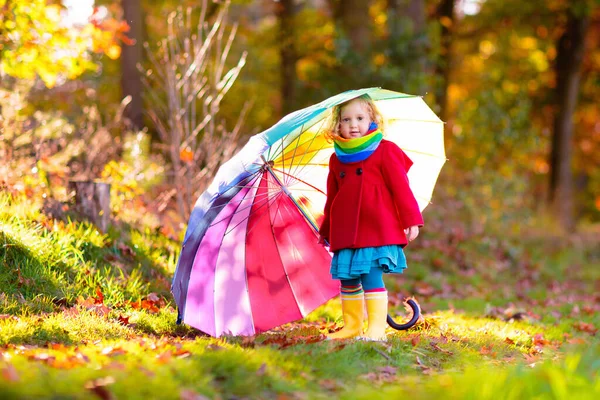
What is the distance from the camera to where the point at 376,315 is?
4766mm

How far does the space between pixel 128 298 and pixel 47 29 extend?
11.0 ft

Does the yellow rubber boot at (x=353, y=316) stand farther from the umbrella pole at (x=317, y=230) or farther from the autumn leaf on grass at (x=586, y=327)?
the autumn leaf on grass at (x=586, y=327)

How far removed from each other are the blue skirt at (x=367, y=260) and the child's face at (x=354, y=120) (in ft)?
2.56

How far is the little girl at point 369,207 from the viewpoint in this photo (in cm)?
465

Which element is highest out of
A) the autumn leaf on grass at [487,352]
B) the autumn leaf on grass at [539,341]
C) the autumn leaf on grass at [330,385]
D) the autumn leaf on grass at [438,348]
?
the autumn leaf on grass at [330,385]

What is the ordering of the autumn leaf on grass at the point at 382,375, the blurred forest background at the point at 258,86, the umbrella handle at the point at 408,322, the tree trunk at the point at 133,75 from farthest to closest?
the tree trunk at the point at 133,75, the blurred forest background at the point at 258,86, the umbrella handle at the point at 408,322, the autumn leaf on grass at the point at 382,375

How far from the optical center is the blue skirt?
4641mm

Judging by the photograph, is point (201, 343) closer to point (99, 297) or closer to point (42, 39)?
point (99, 297)

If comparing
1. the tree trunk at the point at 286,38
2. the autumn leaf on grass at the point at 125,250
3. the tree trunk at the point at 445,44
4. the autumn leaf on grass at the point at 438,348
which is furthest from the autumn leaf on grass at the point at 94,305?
the tree trunk at the point at 445,44

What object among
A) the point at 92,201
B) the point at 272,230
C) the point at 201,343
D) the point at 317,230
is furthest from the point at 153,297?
the point at 201,343

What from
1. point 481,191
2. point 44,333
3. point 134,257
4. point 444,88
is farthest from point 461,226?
point 44,333

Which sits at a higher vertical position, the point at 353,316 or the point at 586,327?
the point at 353,316

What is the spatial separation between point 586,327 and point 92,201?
502cm

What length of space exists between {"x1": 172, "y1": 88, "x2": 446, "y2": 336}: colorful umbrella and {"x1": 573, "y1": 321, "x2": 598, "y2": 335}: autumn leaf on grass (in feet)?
9.09
